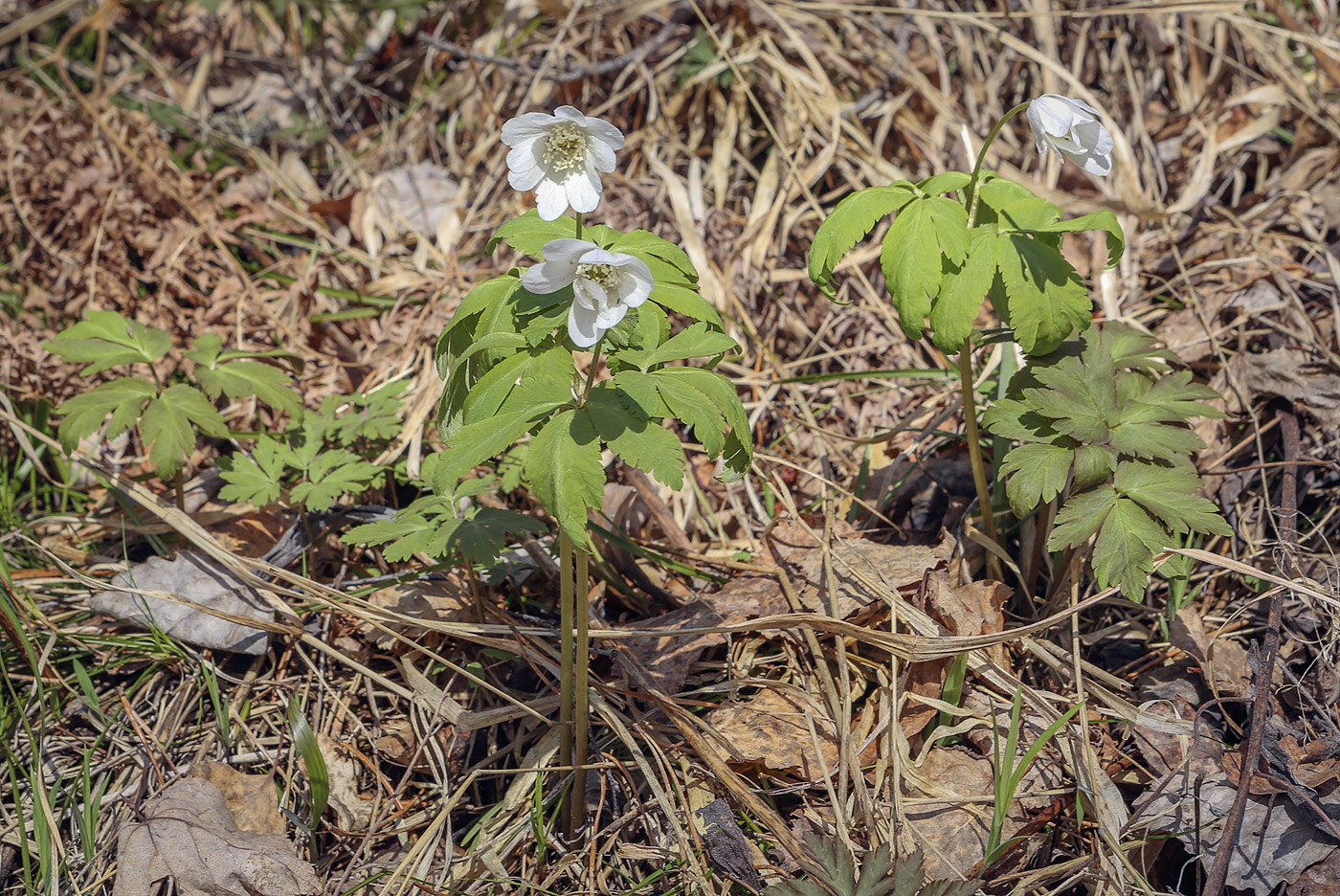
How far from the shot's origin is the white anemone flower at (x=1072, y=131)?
6.37 ft

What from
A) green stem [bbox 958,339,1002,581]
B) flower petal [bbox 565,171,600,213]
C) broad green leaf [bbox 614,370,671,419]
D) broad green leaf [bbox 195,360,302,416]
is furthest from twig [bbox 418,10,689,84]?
broad green leaf [bbox 614,370,671,419]

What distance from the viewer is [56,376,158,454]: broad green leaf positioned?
104 inches

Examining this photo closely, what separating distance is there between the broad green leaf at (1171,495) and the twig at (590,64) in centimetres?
285

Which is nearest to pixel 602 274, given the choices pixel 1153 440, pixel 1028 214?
pixel 1028 214

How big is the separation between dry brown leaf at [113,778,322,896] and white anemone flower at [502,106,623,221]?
5.52 ft

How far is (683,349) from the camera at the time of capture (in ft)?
5.97

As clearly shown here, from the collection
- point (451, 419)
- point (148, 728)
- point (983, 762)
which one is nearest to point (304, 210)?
point (148, 728)

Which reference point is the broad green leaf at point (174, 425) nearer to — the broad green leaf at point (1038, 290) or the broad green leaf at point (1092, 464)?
the broad green leaf at point (1038, 290)

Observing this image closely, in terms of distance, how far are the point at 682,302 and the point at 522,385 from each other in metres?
0.36

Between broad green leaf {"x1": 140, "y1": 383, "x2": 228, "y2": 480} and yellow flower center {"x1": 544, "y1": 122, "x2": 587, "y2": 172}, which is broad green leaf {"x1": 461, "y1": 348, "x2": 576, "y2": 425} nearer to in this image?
yellow flower center {"x1": 544, "y1": 122, "x2": 587, "y2": 172}

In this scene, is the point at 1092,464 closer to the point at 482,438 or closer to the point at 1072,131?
the point at 1072,131

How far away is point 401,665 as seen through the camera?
256 cm

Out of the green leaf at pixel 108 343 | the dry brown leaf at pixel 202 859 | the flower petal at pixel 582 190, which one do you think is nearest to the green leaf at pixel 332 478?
the green leaf at pixel 108 343

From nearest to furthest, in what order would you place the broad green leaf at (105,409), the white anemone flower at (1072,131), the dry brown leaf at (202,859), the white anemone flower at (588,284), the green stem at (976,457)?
1. the white anemone flower at (588,284)
2. the white anemone flower at (1072,131)
3. the dry brown leaf at (202,859)
4. the green stem at (976,457)
5. the broad green leaf at (105,409)
